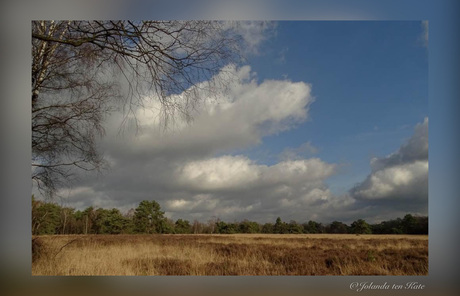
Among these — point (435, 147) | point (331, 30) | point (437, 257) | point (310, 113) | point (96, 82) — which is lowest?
point (437, 257)

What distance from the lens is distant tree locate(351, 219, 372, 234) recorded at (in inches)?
A: 225

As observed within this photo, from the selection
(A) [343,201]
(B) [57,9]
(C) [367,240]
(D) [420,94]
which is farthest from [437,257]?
(B) [57,9]

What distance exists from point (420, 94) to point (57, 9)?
437cm

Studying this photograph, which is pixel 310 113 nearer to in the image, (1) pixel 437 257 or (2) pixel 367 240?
(2) pixel 367 240

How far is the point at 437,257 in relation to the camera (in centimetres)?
549

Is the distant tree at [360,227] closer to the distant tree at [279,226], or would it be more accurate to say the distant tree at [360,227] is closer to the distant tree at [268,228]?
the distant tree at [279,226]

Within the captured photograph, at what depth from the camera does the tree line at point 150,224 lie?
5.75 meters

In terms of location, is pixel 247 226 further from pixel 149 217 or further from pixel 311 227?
pixel 149 217

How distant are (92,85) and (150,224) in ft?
6.04

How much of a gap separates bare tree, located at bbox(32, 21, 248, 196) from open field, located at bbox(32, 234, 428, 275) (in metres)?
0.82

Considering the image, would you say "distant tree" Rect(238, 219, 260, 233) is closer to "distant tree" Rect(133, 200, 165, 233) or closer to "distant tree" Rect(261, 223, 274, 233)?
"distant tree" Rect(261, 223, 274, 233)

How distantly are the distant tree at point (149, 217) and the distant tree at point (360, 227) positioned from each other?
2295 millimetres

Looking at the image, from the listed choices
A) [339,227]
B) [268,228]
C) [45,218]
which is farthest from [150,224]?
[339,227]

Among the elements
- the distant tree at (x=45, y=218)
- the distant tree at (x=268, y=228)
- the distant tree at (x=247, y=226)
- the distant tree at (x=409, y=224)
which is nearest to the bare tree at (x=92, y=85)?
the distant tree at (x=45, y=218)
